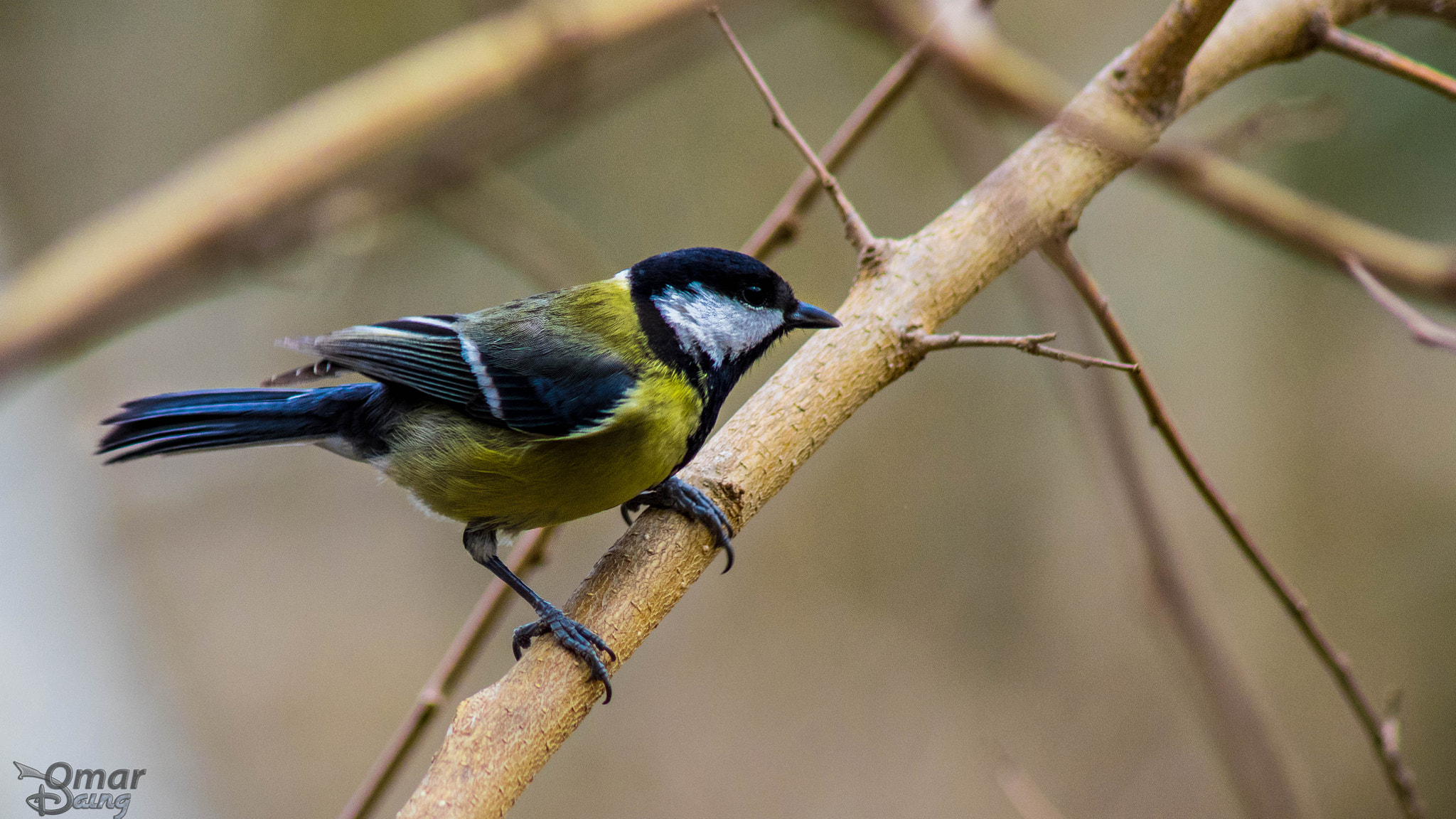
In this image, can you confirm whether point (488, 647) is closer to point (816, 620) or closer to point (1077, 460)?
point (816, 620)

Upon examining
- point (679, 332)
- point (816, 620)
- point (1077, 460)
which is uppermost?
point (679, 332)

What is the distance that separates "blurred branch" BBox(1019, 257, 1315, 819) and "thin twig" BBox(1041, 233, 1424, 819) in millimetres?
184

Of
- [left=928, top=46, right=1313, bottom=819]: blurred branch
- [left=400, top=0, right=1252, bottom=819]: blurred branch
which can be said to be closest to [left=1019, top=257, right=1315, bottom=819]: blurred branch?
[left=928, top=46, right=1313, bottom=819]: blurred branch

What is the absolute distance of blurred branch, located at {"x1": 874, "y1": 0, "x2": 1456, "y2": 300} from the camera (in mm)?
2178

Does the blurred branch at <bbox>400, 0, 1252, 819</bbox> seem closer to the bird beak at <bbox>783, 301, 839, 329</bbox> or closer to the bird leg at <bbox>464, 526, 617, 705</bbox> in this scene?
the bird leg at <bbox>464, 526, 617, 705</bbox>

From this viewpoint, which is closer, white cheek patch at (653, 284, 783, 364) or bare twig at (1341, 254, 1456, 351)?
bare twig at (1341, 254, 1456, 351)

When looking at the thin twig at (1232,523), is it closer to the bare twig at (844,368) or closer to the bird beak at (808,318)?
the bare twig at (844,368)

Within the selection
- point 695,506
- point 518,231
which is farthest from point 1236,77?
point 518,231

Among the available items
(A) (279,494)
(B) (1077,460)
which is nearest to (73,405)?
(A) (279,494)

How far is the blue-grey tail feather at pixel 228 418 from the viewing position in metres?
2.40

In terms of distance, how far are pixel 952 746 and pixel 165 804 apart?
3.70 metres

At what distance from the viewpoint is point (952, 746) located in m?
4.72

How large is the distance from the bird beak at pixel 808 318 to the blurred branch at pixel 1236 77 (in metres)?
0.63

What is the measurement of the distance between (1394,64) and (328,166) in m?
2.32
